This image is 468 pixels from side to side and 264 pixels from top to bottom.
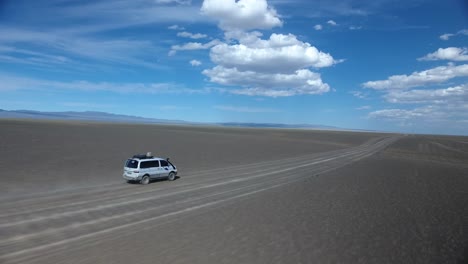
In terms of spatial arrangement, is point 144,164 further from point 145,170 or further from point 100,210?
point 100,210

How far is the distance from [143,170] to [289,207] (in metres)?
9.57

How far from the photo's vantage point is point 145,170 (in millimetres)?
20875

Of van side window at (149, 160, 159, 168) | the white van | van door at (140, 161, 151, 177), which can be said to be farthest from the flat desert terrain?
van side window at (149, 160, 159, 168)

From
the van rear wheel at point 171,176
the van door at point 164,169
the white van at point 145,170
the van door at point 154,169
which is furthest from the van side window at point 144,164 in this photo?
the van rear wheel at point 171,176

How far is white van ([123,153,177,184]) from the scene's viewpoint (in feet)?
67.2

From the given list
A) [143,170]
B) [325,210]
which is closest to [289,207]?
[325,210]

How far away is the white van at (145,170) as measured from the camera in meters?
20.5

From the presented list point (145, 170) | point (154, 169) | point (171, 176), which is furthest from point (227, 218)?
point (171, 176)

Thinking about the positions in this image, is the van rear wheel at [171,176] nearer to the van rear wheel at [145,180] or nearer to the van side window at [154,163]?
the van side window at [154,163]

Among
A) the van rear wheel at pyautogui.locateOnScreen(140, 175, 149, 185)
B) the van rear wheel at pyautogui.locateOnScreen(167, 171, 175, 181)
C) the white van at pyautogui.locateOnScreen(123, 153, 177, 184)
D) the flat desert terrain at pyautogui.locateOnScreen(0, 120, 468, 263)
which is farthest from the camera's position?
the van rear wheel at pyautogui.locateOnScreen(167, 171, 175, 181)

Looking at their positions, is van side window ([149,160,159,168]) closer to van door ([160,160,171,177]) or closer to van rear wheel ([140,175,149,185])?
van door ([160,160,171,177])

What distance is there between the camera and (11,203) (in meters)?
15.0

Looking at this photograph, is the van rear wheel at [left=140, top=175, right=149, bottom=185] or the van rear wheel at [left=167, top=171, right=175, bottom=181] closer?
the van rear wheel at [left=140, top=175, right=149, bottom=185]

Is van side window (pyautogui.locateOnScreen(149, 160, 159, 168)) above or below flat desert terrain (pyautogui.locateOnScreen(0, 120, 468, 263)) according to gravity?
above
